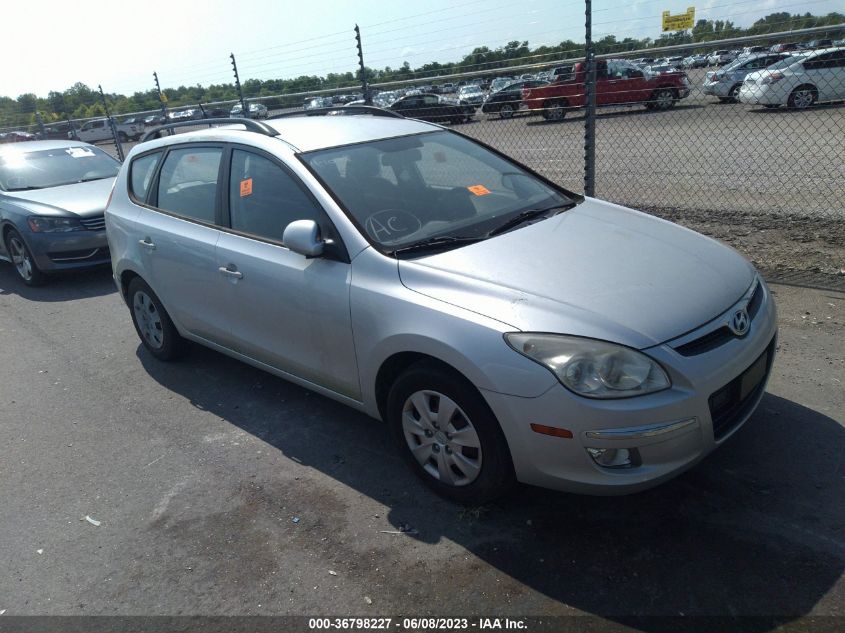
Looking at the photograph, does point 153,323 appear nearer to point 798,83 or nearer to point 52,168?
point 52,168

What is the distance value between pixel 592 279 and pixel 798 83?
10.5 meters

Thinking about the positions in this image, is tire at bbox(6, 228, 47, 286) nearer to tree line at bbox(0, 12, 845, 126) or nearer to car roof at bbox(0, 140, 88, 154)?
car roof at bbox(0, 140, 88, 154)

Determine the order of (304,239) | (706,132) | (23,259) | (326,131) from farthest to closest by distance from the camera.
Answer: (706,132) → (23,259) → (326,131) → (304,239)

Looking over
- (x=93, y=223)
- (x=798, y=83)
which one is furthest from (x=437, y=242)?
(x=798, y=83)

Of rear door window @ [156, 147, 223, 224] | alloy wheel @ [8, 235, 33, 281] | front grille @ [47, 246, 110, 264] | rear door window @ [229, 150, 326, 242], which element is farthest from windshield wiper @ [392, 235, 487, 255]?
alloy wheel @ [8, 235, 33, 281]

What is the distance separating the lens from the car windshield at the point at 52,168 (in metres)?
8.26

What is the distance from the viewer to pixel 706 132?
14.4 metres

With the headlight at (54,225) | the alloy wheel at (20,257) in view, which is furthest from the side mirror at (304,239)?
the alloy wheel at (20,257)

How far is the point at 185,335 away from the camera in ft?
15.8

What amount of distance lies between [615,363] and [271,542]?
176 cm

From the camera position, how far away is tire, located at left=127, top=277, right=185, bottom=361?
16.3ft

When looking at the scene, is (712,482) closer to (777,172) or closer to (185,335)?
(185,335)

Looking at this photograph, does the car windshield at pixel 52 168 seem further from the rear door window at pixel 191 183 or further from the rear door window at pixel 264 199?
the rear door window at pixel 264 199

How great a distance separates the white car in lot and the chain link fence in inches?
1.3
